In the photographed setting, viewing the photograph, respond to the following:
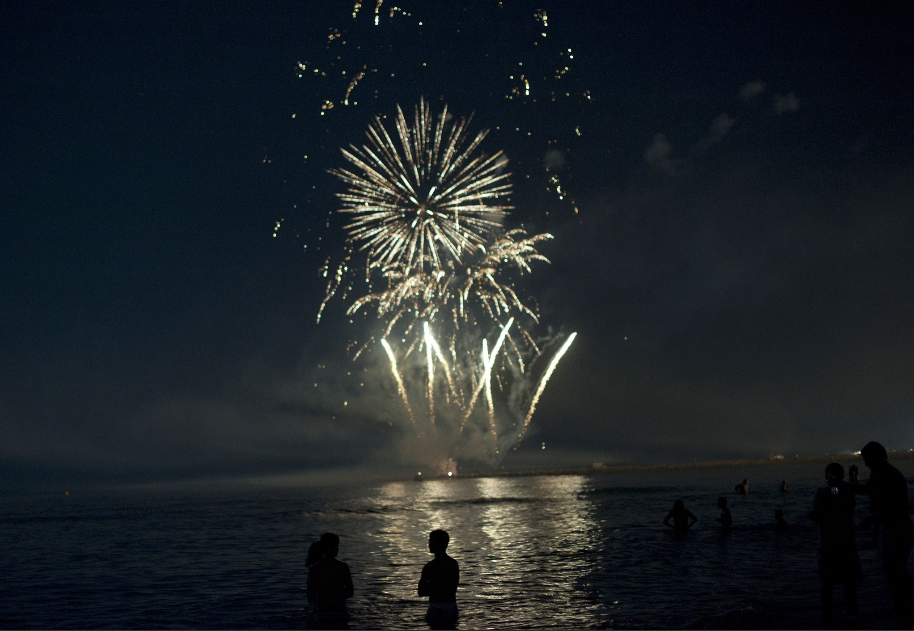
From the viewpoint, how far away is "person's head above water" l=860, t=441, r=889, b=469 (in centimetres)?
949

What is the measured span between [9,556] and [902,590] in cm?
3949

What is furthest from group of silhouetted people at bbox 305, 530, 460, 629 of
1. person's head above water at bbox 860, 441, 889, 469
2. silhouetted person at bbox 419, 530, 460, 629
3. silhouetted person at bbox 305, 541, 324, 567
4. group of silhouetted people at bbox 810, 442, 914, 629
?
person's head above water at bbox 860, 441, 889, 469

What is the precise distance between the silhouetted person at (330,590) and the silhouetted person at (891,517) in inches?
301

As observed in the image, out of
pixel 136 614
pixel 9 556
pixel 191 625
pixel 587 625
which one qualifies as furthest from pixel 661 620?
pixel 9 556

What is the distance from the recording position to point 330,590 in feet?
34.1

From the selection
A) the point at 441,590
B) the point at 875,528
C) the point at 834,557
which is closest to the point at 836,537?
the point at 834,557

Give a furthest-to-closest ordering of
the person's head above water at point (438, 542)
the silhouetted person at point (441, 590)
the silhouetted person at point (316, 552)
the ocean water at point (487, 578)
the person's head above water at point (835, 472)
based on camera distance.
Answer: the ocean water at point (487, 578)
the silhouetted person at point (316, 552)
the person's head above water at point (835, 472)
the silhouetted person at point (441, 590)
the person's head above water at point (438, 542)

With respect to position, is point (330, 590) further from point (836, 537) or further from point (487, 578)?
point (487, 578)

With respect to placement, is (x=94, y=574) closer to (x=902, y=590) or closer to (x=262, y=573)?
(x=262, y=573)

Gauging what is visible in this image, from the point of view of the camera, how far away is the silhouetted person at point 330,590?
1034cm

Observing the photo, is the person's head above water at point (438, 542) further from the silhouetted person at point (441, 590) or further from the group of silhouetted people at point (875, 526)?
the group of silhouetted people at point (875, 526)

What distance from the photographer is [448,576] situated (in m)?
10.1

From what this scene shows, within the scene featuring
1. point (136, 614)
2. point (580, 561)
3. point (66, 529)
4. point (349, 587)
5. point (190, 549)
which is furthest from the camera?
point (66, 529)


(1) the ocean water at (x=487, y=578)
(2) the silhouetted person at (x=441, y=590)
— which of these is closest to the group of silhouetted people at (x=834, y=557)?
(2) the silhouetted person at (x=441, y=590)
